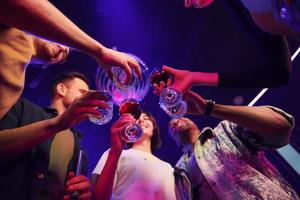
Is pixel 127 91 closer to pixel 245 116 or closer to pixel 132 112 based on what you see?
pixel 132 112

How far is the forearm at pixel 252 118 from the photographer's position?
5.67ft

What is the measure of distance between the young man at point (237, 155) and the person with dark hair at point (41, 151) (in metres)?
0.60

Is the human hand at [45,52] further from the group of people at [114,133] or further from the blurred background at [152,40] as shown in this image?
the blurred background at [152,40]

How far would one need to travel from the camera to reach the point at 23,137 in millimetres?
1281

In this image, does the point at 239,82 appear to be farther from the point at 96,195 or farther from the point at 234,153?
the point at 96,195

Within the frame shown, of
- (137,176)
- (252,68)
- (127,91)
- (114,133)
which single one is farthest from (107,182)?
(252,68)

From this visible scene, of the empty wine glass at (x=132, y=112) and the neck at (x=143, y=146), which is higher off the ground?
the empty wine glass at (x=132, y=112)

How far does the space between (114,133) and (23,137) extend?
0.66 meters

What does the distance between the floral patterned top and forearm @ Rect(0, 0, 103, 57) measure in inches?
42.5

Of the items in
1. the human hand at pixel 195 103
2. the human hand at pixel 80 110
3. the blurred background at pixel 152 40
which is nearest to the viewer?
the human hand at pixel 80 110

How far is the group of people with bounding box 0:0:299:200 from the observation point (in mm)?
1151

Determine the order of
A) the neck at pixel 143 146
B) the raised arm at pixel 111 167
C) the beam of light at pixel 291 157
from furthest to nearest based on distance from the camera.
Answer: the beam of light at pixel 291 157, the neck at pixel 143 146, the raised arm at pixel 111 167

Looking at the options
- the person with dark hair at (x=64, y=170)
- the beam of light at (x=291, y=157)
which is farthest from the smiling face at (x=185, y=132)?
the beam of light at (x=291, y=157)

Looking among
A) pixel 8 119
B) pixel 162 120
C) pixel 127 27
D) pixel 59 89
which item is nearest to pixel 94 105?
pixel 8 119
